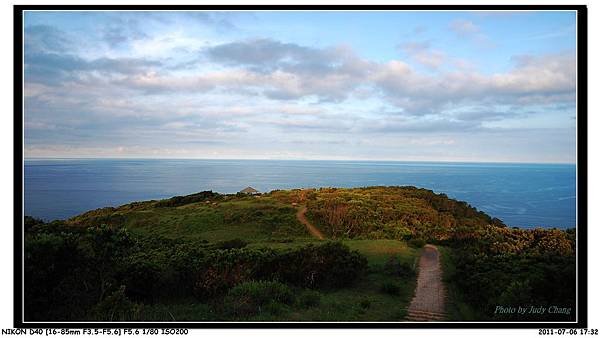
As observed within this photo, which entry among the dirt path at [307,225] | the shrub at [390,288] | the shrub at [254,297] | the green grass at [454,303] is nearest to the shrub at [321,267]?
the shrub at [390,288]

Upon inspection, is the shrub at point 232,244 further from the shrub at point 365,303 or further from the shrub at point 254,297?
the shrub at point 365,303

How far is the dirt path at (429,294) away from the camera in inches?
234

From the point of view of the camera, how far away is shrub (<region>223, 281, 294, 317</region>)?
5734 mm

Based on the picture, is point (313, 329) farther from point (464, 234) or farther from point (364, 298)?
point (464, 234)

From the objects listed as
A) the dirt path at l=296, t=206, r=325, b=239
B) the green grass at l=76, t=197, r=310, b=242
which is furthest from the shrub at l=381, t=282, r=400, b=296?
the dirt path at l=296, t=206, r=325, b=239

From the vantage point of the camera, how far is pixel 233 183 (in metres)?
13.4

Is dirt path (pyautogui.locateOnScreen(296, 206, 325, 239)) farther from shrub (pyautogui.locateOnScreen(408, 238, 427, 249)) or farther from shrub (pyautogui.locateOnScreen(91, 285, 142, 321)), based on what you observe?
shrub (pyautogui.locateOnScreen(91, 285, 142, 321))

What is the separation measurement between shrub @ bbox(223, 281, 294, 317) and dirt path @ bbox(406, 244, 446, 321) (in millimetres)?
1985

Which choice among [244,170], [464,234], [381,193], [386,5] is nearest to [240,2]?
[386,5]

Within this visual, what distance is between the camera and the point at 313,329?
17.4 feet

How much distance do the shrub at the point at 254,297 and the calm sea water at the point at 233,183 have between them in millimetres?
3368

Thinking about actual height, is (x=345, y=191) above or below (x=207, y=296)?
above

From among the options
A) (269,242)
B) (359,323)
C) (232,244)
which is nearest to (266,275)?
(359,323)

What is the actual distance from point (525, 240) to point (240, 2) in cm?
754
